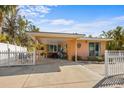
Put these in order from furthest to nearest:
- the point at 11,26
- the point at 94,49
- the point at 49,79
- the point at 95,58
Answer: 1. the point at 11,26
2. the point at 94,49
3. the point at 95,58
4. the point at 49,79

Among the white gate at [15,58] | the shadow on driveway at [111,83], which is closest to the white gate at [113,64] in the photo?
the shadow on driveway at [111,83]

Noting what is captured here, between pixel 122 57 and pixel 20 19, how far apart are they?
34.1 m

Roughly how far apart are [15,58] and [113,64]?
8887 millimetres

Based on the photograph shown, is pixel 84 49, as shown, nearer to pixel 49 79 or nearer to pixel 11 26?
pixel 49 79

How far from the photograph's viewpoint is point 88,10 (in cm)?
2770

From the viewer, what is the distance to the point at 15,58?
16922 mm

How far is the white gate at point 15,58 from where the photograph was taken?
1631 centimetres

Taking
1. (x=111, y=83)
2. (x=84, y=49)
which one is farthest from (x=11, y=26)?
(x=111, y=83)

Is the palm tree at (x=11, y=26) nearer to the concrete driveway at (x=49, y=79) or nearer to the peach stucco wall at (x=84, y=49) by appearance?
the peach stucco wall at (x=84, y=49)

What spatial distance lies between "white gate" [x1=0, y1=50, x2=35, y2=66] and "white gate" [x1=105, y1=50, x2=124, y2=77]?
808cm

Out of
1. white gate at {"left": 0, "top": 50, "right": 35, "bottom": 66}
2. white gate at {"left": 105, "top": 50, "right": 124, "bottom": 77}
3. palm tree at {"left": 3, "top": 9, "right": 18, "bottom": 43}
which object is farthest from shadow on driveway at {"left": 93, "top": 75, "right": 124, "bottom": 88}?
palm tree at {"left": 3, "top": 9, "right": 18, "bottom": 43}

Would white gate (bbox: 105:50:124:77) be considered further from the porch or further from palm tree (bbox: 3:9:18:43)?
palm tree (bbox: 3:9:18:43)
